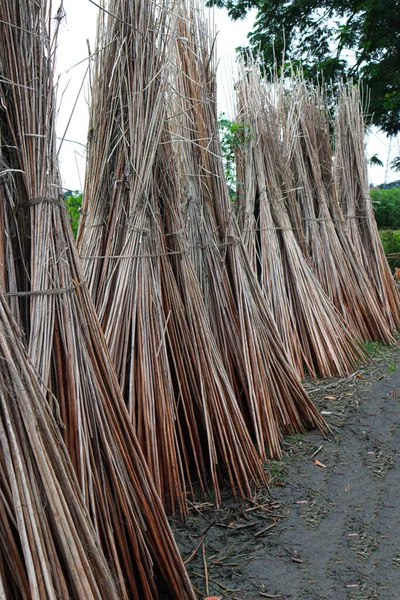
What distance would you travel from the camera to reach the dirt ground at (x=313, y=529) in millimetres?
1805

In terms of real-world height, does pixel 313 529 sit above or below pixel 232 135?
below

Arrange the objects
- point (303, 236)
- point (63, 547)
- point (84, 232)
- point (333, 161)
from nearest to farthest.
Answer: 1. point (63, 547)
2. point (84, 232)
3. point (303, 236)
4. point (333, 161)

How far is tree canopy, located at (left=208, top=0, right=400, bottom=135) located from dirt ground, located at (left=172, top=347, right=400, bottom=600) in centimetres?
642

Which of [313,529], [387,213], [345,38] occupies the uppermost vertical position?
[345,38]

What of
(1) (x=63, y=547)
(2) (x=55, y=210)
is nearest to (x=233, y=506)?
→ (1) (x=63, y=547)

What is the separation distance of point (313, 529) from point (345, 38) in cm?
887

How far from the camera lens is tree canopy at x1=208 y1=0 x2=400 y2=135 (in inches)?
328

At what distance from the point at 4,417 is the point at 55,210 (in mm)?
638

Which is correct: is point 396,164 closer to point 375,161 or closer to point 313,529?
point 375,161

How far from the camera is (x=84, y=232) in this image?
236 centimetres

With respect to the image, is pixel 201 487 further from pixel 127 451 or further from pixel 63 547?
pixel 63 547

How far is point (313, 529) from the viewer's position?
2.11 metres

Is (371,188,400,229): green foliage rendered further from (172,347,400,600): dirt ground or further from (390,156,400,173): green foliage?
(172,347,400,600): dirt ground

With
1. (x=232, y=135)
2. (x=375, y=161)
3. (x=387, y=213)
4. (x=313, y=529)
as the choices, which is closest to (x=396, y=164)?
(x=375, y=161)
